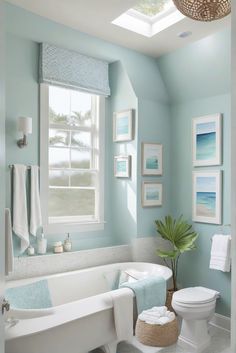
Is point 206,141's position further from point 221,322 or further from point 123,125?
point 221,322

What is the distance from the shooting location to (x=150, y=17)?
320cm

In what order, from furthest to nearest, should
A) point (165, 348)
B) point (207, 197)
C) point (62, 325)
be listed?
point (207, 197), point (165, 348), point (62, 325)

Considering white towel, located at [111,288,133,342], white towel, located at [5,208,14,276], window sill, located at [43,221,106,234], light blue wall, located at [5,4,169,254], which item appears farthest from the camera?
window sill, located at [43,221,106,234]

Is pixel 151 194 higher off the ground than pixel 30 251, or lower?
higher

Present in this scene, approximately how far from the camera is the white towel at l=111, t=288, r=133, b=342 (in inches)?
99.7

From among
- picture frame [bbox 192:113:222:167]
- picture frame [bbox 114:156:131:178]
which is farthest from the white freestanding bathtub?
picture frame [bbox 192:113:222:167]

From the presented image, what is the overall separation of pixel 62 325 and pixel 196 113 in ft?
9.29

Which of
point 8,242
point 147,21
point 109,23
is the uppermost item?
point 147,21

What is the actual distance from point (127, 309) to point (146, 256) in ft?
4.02

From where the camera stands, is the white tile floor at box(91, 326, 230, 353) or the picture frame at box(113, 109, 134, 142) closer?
the white tile floor at box(91, 326, 230, 353)

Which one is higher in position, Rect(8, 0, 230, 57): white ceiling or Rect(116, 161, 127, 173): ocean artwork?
Rect(8, 0, 230, 57): white ceiling

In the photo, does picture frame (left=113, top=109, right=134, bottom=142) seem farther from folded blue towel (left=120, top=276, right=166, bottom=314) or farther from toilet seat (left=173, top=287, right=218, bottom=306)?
toilet seat (left=173, top=287, right=218, bottom=306)

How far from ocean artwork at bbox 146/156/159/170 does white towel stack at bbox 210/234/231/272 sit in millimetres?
1139

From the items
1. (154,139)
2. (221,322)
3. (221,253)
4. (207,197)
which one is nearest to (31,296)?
(221,253)
